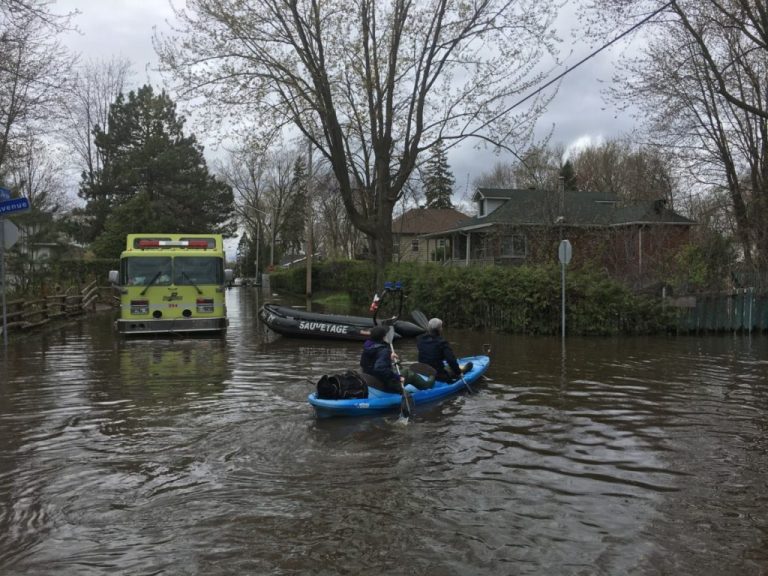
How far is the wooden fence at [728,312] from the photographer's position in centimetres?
1875

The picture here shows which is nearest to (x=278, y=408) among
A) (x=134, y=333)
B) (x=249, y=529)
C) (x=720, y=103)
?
(x=249, y=529)

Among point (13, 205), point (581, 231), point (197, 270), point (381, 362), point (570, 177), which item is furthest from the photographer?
point (570, 177)

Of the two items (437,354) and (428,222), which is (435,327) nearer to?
(437,354)

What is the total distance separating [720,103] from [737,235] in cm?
668

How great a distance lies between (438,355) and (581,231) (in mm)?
18209

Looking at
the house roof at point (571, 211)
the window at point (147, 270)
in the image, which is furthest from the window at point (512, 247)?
the window at point (147, 270)

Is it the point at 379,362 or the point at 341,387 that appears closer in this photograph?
the point at 341,387

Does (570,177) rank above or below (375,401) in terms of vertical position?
above

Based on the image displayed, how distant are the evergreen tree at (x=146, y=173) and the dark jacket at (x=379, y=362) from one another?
3980 centimetres

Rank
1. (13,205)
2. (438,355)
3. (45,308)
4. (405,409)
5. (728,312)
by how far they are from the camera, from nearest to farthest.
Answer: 1. (405,409)
2. (438,355)
3. (13,205)
4. (728,312)
5. (45,308)

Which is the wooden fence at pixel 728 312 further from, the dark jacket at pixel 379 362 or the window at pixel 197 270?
the window at pixel 197 270

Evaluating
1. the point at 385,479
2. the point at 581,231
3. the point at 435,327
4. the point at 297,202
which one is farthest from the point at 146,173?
the point at 385,479

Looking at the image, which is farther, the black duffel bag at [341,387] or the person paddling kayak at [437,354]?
the person paddling kayak at [437,354]

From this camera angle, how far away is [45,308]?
67.7 feet
